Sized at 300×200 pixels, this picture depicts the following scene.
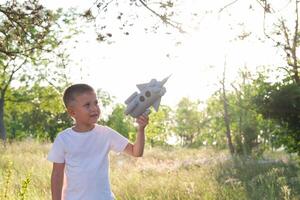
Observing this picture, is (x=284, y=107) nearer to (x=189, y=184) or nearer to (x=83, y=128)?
(x=189, y=184)

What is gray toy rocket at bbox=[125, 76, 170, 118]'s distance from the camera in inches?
134

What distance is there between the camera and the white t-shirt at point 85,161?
3.58 m

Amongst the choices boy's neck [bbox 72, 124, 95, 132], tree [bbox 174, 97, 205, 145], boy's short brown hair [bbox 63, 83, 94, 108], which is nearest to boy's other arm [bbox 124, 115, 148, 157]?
boy's neck [bbox 72, 124, 95, 132]

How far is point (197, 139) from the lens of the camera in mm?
65375

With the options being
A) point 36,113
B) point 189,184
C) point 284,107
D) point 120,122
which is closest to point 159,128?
point 120,122

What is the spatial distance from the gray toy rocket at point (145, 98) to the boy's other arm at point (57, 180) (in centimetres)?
61

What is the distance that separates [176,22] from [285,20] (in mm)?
7089

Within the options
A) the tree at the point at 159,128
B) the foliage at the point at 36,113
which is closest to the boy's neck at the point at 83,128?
the foliage at the point at 36,113

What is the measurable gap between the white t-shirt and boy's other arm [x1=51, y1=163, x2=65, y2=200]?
0.03 m

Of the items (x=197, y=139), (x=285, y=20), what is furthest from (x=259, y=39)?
(x=197, y=139)

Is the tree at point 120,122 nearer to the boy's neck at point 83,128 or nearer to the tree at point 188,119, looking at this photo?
the tree at point 188,119

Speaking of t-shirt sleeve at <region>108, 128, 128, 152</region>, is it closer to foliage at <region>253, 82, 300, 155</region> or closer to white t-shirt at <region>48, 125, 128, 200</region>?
white t-shirt at <region>48, 125, 128, 200</region>

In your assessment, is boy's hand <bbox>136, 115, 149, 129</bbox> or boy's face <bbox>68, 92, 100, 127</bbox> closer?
boy's hand <bbox>136, 115, 149, 129</bbox>

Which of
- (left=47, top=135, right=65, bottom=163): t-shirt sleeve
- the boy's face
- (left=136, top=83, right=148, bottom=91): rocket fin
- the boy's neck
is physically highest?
(left=136, top=83, right=148, bottom=91): rocket fin
